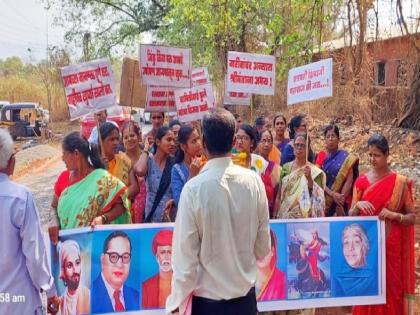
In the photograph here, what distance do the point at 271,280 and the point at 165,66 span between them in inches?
117

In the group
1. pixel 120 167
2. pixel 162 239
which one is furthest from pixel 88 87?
pixel 162 239

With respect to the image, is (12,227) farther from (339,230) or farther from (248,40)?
(248,40)

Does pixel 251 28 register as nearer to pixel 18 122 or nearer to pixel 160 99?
pixel 160 99

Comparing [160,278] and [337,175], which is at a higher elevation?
[337,175]

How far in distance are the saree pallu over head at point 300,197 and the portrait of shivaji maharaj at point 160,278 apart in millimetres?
1011

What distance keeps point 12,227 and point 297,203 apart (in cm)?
218

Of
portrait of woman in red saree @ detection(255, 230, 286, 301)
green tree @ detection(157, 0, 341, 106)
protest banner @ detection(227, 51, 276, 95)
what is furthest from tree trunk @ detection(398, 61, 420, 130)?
portrait of woman in red saree @ detection(255, 230, 286, 301)

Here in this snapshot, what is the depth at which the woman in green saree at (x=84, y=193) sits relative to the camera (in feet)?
11.2

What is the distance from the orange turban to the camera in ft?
11.9

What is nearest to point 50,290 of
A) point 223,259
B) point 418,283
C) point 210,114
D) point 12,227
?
point 12,227

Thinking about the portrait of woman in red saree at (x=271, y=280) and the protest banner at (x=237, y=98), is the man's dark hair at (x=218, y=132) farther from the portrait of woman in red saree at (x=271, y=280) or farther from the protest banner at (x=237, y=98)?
the protest banner at (x=237, y=98)

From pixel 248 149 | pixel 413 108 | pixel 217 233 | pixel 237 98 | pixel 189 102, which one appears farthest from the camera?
pixel 413 108

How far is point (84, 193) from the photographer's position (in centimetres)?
342

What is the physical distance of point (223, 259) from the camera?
8.03 feet
